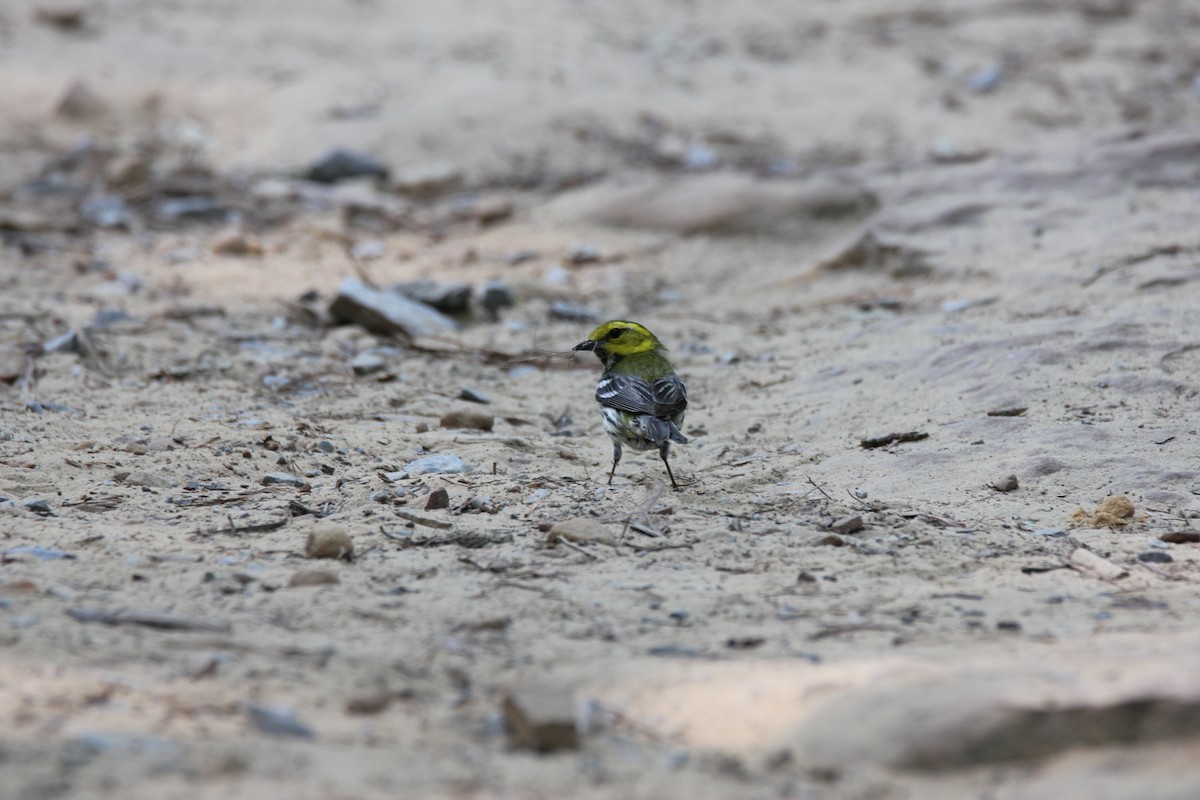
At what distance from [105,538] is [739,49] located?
1027 cm

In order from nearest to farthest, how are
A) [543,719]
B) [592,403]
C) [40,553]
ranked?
[543,719]
[40,553]
[592,403]

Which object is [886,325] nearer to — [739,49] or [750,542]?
[750,542]

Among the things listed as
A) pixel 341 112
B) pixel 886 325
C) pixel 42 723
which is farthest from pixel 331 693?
pixel 341 112

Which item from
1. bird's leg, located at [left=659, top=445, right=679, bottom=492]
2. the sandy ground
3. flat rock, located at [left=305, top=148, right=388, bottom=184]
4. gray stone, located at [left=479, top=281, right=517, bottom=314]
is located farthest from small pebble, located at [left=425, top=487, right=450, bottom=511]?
flat rock, located at [left=305, top=148, right=388, bottom=184]

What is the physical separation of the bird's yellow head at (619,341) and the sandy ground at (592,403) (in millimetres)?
379

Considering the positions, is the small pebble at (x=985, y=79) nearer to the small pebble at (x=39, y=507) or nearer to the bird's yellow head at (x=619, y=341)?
the bird's yellow head at (x=619, y=341)

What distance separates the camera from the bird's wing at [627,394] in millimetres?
5305

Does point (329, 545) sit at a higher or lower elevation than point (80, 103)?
lower

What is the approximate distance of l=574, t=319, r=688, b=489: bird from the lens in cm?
523

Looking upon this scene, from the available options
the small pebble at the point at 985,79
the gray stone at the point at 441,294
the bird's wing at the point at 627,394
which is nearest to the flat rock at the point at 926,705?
the bird's wing at the point at 627,394

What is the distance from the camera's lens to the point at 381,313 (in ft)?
24.1

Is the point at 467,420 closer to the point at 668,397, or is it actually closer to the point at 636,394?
the point at 636,394

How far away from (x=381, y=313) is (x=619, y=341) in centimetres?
181

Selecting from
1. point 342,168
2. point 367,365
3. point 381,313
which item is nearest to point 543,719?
point 367,365
